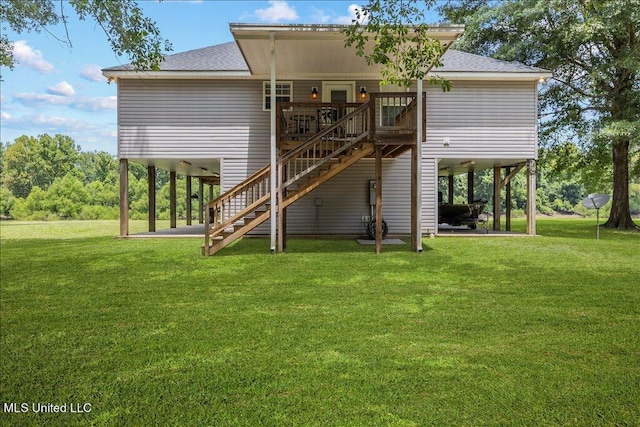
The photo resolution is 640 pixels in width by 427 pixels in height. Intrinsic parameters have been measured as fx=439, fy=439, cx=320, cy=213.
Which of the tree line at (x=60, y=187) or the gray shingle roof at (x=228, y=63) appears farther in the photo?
the tree line at (x=60, y=187)

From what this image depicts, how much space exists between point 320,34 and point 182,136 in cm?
624

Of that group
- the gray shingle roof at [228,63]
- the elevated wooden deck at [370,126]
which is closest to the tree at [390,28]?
the elevated wooden deck at [370,126]

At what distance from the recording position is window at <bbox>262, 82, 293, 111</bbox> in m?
13.8

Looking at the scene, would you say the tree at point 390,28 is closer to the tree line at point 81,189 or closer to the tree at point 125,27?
the tree at point 125,27

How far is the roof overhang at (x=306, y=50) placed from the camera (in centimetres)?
936

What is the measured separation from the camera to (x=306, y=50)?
11.0 meters

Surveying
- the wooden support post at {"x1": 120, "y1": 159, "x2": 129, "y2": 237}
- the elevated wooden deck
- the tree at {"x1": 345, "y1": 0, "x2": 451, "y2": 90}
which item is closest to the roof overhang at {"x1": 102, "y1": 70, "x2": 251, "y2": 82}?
the elevated wooden deck

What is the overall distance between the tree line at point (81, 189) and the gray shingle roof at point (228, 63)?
22137 mm

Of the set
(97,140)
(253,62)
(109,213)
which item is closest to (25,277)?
(253,62)

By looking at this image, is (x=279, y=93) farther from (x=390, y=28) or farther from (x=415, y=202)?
(x=390, y=28)

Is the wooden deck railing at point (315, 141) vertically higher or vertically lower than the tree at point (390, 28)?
lower

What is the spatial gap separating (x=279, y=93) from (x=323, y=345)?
37.0ft

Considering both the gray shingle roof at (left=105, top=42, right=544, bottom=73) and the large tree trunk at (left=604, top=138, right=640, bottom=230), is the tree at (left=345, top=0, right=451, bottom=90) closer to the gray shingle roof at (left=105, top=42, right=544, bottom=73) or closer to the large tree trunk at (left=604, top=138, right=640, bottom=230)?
the gray shingle roof at (left=105, top=42, right=544, bottom=73)

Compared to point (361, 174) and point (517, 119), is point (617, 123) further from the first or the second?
point (361, 174)
